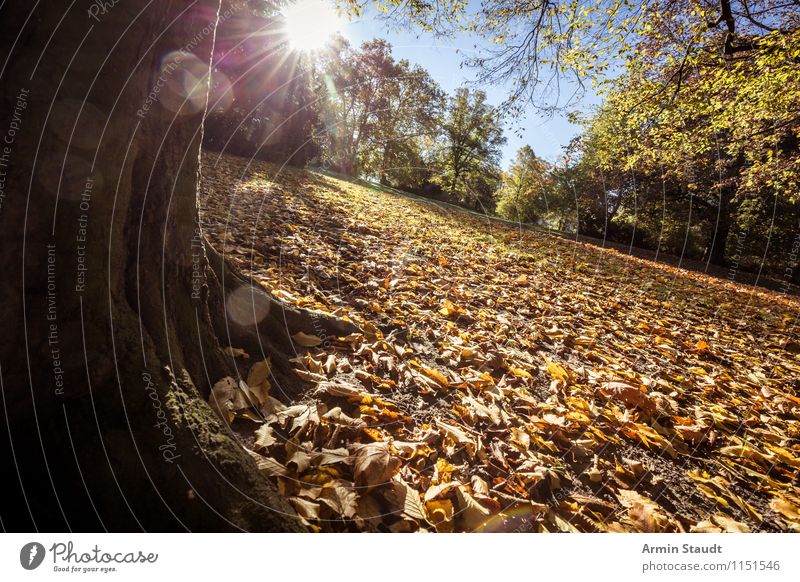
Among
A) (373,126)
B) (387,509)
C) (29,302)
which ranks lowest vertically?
(387,509)

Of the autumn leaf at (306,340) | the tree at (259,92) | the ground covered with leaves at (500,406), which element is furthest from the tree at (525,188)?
the autumn leaf at (306,340)

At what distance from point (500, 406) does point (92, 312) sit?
2337 millimetres

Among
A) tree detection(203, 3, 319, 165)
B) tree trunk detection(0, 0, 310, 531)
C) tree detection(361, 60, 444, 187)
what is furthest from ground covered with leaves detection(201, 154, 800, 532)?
tree detection(203, 3, 319, 165)

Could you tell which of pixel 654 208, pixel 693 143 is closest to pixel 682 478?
pixel 693 143

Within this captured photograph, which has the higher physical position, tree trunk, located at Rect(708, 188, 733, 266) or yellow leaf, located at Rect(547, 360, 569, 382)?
tree trunk, located at Rect(708, 188, 733, 266)

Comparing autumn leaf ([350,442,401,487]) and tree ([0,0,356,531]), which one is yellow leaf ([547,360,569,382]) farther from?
tree ([0,0,356,531])

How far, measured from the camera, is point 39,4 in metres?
1.25

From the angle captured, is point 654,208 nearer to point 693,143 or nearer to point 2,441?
point 693,143

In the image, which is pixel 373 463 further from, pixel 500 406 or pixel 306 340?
pixel 306 340

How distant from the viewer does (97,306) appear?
1479mm

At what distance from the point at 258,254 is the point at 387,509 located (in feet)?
10.6

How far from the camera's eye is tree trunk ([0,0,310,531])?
1250 mm

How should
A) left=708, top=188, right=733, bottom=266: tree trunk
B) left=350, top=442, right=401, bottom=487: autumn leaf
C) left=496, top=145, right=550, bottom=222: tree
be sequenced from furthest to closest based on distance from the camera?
left=496, top=145, right=550, bottom=222: tree
left=708, top=188, right=733, bottom=266: tree trunk
left=350, top=442, right=401, bottom=487: autumn leaf

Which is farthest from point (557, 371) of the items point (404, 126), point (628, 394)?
point (404, 126)
